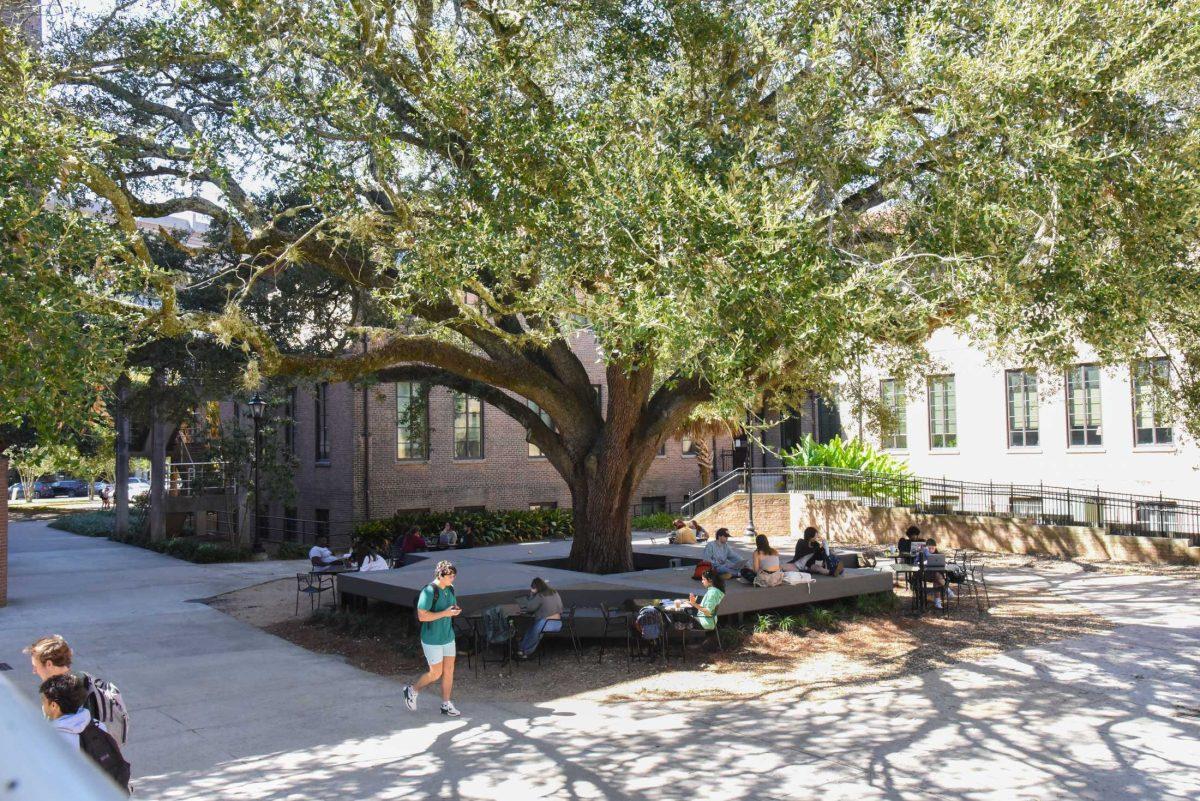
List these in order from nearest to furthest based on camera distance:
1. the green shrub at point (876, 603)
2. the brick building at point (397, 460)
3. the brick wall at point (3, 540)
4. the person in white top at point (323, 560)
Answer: the green shrub at point (876, 603) → the brick wall at point (3, 540) → the person in white top at point (323, 560) → the brick building at point (397, 460)

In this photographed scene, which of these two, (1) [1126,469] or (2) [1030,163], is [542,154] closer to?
(2) [1030,163]

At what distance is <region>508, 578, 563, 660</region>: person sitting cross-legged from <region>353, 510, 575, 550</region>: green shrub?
14.1 meters

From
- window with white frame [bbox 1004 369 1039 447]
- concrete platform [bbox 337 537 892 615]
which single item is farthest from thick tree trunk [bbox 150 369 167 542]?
window with white frame [bbox 1004 369 1039 447]

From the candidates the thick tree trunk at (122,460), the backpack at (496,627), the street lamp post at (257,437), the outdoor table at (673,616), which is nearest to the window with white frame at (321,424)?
the street lamp post at (257,437)

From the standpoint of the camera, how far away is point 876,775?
799 cm

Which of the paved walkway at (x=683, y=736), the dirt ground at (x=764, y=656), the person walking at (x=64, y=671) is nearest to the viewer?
the person walking at (x=64, y=671)

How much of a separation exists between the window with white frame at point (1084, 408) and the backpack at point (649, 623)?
822 inches

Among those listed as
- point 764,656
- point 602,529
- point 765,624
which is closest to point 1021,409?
point 602,529

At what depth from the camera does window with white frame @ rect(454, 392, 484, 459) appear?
32094mm

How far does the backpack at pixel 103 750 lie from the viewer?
531 centimetres

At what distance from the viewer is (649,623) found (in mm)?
12500

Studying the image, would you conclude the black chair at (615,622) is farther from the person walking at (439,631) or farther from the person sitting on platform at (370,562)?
the person sitting on platform at (370,562)

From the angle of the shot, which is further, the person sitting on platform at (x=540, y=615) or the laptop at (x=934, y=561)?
the laptop at (x=934, y=561)

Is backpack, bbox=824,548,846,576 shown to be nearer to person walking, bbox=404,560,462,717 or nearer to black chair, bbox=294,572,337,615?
person walking, bbox=404,560,462,717
